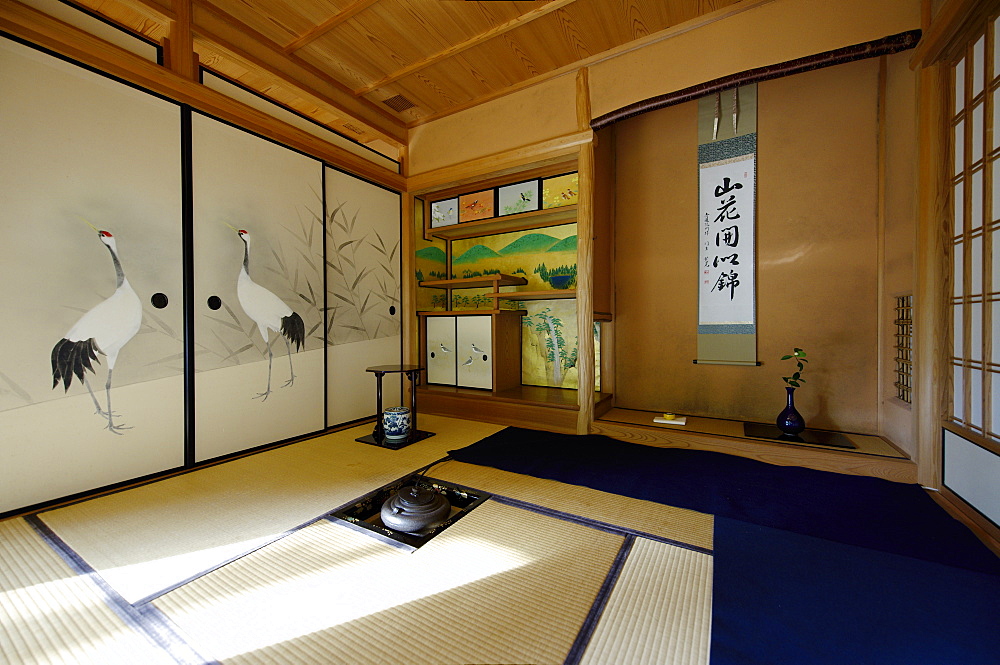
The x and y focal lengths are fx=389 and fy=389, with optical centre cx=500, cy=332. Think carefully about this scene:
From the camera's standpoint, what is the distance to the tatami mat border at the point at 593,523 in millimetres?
1393

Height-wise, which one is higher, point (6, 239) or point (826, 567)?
point (6, 239)

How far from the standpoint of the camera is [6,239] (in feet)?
5.36

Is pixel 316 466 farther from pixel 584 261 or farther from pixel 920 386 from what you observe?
pixel 920 386

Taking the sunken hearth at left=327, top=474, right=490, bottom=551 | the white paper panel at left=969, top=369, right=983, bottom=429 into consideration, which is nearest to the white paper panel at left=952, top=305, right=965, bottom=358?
the white paper panel at left=969, top=369, right=983, bottom=429

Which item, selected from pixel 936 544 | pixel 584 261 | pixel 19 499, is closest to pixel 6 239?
pixel 19 499

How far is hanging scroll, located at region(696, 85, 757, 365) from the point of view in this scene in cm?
264

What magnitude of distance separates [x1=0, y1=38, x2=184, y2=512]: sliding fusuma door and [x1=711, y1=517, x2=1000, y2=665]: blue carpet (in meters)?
2.62

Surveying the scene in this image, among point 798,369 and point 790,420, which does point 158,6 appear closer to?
point 790,420

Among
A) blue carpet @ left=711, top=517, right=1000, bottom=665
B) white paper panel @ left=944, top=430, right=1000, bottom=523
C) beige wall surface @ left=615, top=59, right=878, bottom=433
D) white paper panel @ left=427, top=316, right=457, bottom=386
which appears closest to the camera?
blue carpet @ left=711, top=517, right=1000, bottom=665

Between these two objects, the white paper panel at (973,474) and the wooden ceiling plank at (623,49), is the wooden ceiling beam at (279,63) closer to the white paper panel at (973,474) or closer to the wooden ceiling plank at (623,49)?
the wooden ceiling plank at (623,49)

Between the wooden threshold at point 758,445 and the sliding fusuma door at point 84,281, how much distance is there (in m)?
2.65

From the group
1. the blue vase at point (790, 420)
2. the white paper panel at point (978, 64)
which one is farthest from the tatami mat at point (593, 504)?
the white paper panel at point (978, 64)

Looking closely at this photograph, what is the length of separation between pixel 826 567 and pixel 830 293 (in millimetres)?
1831

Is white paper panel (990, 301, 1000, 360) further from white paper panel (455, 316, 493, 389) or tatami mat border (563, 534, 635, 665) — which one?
white paper panel (455, 316, 493, 389)
